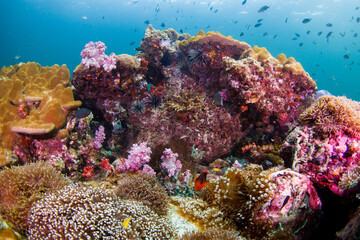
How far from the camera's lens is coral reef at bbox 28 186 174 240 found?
96.9 inches

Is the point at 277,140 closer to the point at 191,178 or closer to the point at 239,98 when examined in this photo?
the point at 239,98

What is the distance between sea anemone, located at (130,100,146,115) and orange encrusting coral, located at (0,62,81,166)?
161 centimetres

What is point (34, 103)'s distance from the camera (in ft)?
17.8

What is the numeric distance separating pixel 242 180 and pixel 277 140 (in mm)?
3386

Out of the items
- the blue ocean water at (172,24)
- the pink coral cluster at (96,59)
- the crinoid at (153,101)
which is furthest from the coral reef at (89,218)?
the blue ocean water at (172,24)

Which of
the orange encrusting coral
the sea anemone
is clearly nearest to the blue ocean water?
the orange encrusting coral

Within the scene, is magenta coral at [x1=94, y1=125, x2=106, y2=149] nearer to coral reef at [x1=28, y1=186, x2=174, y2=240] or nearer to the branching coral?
the branching coral

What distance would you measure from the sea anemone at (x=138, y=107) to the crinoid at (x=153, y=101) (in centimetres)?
17

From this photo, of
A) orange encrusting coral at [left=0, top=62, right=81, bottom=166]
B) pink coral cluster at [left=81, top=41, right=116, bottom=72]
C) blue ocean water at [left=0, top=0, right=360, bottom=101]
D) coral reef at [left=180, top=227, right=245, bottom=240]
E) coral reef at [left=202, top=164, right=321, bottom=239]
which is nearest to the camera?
coral reef at [left=180, top=227, right=245, bottom=240]

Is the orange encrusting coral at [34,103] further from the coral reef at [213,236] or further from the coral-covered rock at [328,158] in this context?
the coral-covered rock at [328,158]

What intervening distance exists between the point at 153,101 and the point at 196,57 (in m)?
2.37

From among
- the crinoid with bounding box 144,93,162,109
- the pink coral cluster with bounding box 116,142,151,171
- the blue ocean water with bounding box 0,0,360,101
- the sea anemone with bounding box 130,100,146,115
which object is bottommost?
the pink coral cluster with bounding box 116,142,151,171

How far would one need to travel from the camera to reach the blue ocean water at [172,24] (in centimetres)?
5006

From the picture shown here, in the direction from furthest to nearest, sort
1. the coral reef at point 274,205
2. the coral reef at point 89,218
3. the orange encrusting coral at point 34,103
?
1. the orange encrusting coral at point 34,103
2. the coral reef at point 274,205
3. the coral reef at point 89,218
